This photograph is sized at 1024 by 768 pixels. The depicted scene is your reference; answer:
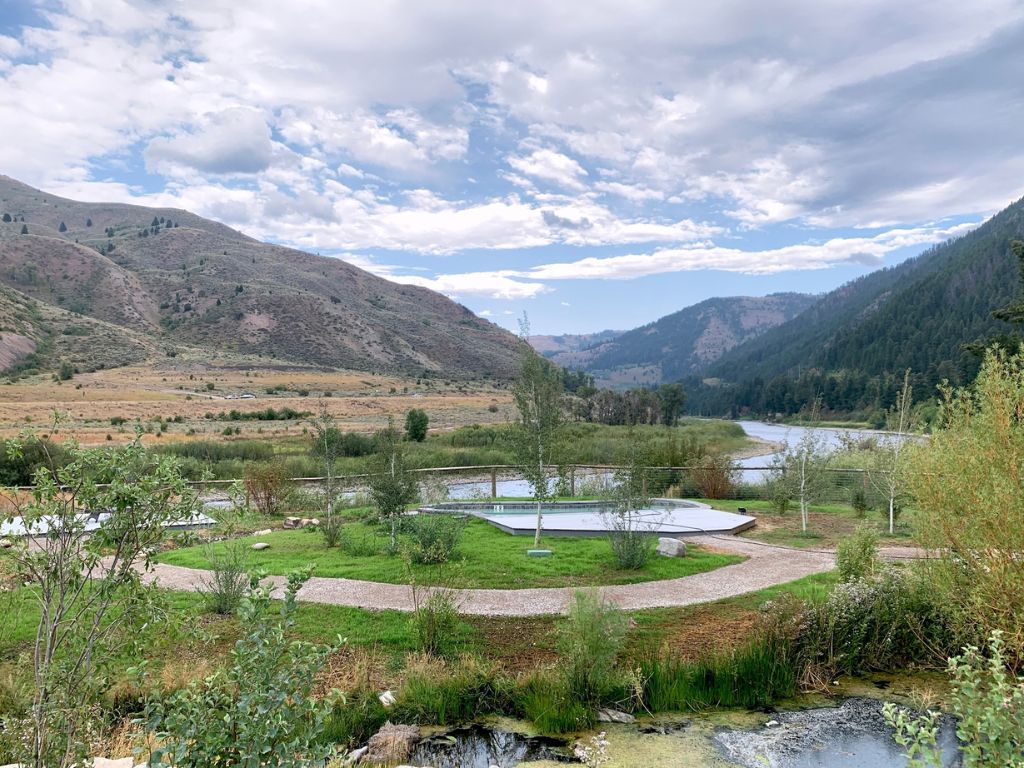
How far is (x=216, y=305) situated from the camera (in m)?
97.8

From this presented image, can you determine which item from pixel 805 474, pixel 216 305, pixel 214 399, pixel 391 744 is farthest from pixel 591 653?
pixel 216 305

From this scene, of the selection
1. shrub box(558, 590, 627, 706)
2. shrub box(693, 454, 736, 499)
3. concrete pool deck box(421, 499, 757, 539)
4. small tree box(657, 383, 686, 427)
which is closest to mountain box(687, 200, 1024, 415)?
small tree box(657, 383, 686, 427)

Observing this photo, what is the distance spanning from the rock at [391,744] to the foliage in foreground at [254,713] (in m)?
3.01

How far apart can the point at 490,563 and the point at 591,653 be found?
4.53 meters

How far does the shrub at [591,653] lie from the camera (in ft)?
20.7

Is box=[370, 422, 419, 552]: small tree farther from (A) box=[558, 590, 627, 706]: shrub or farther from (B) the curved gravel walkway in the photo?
(A) box=[558, 590, 627, 706]: shrub

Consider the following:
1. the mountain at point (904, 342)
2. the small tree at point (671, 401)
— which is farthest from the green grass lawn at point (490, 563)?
the mountain at point (904, 342)

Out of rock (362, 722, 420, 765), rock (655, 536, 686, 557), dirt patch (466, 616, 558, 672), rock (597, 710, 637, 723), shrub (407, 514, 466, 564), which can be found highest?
shrub (407, 514, 466, 564)

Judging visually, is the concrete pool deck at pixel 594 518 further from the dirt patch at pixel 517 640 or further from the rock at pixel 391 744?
the rock at pixel 391 744

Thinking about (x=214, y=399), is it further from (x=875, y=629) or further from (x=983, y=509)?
(x=983, y=509)

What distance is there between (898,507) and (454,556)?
11.0 m

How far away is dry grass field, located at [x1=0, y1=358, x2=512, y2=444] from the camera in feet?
119

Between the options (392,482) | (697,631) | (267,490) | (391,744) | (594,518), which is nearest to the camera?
(391,744)

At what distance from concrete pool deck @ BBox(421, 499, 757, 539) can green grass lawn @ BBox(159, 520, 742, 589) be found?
680mm
